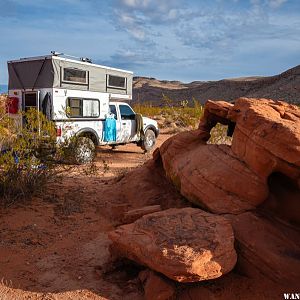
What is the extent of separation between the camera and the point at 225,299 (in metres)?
4.34

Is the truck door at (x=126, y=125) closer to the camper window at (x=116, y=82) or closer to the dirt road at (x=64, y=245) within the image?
the camper window at (x=116, y=82)

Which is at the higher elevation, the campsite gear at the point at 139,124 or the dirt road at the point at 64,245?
the campsite gear at the point at 139,124

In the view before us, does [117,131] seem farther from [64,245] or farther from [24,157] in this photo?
[64,245]

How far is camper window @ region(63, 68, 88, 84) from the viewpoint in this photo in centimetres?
1148

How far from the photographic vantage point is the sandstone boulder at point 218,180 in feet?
17.1

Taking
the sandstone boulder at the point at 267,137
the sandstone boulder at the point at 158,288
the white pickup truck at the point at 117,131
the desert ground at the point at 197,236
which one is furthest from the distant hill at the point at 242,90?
the sandstone boulder at the point at 158,288

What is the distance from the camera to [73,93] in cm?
1168

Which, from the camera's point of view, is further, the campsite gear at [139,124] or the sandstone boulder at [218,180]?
the campsite gear at [139,124]

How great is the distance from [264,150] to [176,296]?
2.14 metres

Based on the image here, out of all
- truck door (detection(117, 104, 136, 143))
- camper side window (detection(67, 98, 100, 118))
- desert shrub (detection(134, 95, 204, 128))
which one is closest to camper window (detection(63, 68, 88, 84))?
camper side window (detection(67, 98, 100, 118))

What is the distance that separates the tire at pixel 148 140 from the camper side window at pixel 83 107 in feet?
9.73

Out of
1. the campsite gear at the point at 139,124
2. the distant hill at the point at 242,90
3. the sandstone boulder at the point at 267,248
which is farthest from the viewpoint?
the distant hill at the point at 242,90

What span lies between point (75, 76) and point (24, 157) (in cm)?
503

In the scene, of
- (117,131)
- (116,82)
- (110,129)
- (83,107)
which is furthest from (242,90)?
(83,107)
